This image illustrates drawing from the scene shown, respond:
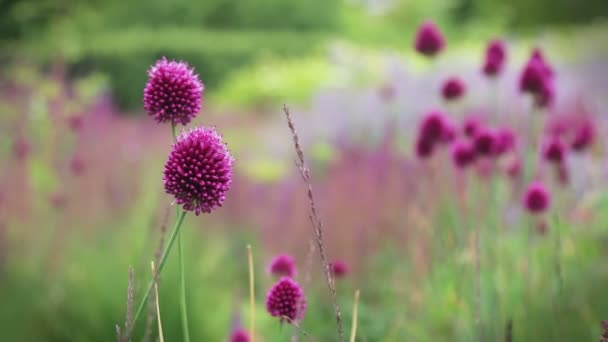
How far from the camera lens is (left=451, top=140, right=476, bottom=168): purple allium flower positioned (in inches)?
86.8

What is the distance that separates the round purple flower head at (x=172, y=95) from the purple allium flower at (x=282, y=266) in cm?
43

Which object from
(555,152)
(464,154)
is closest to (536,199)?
(555,152)

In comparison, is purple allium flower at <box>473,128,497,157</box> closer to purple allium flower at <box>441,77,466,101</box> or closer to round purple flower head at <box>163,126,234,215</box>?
purple allium flower at <box>441,77,466,101</box>

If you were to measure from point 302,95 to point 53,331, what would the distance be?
347 inches

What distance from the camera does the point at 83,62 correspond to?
31.2ft

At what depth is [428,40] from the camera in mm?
2527

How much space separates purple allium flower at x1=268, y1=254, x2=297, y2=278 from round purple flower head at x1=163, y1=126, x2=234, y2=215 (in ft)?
1.51

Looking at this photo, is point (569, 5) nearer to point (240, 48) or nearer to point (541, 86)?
point (240, 48)

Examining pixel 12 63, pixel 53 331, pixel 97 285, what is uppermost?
pixel 12 63

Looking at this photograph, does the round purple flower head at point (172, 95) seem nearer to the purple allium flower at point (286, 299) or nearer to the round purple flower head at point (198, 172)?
the round purple flower head at point (198, 172)

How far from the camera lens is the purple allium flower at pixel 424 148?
91.9 inches

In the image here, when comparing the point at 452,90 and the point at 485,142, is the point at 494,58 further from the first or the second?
the point at 485,142

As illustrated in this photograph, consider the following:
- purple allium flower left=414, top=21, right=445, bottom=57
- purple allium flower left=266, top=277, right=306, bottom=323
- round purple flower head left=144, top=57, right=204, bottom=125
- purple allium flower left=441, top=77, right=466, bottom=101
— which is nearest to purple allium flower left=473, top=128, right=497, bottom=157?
purple allium flower left=441, top=77, right=466, bottom=101

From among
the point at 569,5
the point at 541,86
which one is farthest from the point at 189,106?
the point at 569,5
